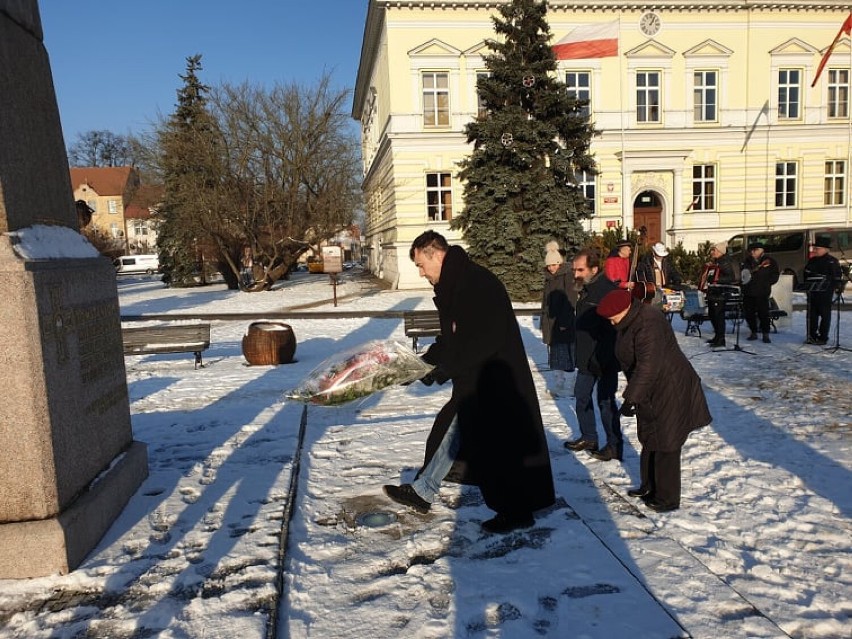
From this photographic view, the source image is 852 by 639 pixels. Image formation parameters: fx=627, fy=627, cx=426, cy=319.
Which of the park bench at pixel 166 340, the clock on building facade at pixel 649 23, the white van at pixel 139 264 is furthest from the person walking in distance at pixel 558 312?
the white van at pixel 139 264

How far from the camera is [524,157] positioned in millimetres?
21094

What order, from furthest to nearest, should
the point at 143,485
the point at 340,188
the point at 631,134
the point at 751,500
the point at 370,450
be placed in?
the point at 631,134
the point at 340,188
the point at 370,450
the point at 143,485
the point at 751,500

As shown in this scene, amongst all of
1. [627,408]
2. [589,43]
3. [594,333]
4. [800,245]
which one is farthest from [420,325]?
[589,43]

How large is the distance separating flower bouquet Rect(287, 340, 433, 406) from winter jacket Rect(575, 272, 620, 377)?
168 cm

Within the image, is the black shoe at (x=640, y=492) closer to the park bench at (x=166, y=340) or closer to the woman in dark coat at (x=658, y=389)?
the woman in dark coat at (x=658, y=389)

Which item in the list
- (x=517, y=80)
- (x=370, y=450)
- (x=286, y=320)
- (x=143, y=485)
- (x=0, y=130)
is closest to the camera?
(x=0, y=130)

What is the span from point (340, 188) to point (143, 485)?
78.7ft

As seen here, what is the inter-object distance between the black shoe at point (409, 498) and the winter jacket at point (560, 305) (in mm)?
3646

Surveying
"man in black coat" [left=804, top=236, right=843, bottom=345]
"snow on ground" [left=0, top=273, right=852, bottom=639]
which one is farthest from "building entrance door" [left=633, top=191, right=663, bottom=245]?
"snow on ground" [left=0, top=273, right=852, bottom=639]

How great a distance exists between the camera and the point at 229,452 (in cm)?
604

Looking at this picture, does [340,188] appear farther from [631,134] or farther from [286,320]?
[631,134]

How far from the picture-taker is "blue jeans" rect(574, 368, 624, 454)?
18.2 ft

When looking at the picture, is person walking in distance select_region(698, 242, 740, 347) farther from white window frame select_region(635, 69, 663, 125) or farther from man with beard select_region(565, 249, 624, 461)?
white window frame select_region(635, 69, 663, 125)

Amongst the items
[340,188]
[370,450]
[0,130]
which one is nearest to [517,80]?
[340,188]
